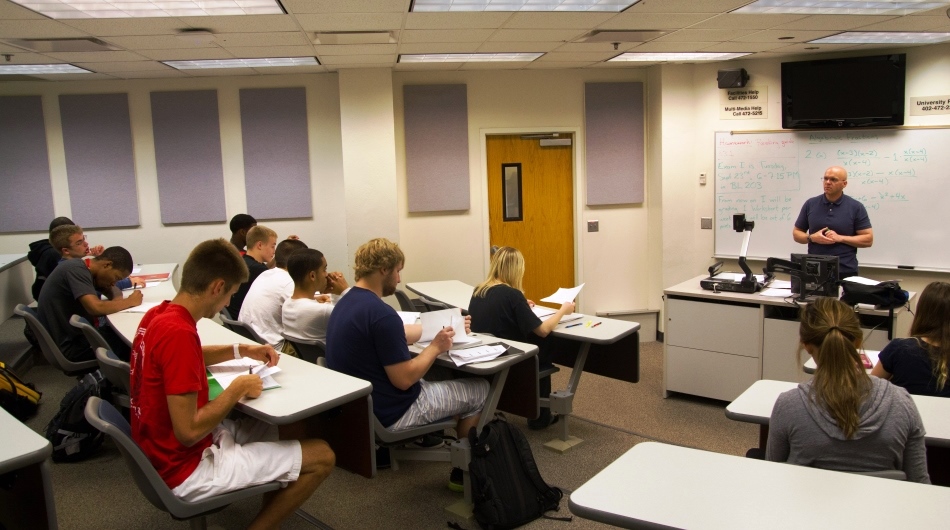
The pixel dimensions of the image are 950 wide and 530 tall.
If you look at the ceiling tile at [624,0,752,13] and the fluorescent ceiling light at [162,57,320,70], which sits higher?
the fluorescent ceiling light at [162,57,320,70]

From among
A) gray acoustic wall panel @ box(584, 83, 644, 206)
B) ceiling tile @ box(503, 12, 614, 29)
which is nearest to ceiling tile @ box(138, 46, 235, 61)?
ceiling tile @ box(503, 12, 614, 29)

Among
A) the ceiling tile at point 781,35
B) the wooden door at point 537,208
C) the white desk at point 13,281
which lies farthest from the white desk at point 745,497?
the white desk at point 13,281

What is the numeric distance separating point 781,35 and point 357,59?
122 inches

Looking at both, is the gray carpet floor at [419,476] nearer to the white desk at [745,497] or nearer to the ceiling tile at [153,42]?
the white desk at [745,497]

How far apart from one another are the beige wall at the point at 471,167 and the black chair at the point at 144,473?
12.4 ft

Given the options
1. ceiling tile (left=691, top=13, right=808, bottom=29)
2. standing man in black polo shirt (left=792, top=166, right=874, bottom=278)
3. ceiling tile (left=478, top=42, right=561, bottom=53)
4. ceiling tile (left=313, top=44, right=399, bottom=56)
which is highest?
ceiling tile (left=478, top=42, right=561, bottom=53)

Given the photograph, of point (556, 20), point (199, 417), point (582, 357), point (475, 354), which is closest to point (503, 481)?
point (475, 354)

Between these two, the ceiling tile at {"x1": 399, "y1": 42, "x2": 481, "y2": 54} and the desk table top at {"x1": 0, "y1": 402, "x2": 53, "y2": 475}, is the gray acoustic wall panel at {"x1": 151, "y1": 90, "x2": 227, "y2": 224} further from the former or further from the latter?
the desk table top at {"x1": 0, "y1": 402, "x2": 53, "y2": 475}

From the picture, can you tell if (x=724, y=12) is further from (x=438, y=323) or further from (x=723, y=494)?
(x=723, y=494)

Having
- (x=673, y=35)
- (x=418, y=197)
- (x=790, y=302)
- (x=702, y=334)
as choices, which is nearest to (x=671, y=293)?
(x=702, y=334)

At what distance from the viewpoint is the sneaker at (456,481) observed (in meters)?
3.38

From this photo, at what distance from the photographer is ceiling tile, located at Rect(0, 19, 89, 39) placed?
3818 mm

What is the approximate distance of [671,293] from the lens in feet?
15.5

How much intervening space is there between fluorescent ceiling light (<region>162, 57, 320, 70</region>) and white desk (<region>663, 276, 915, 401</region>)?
3.28 metres
